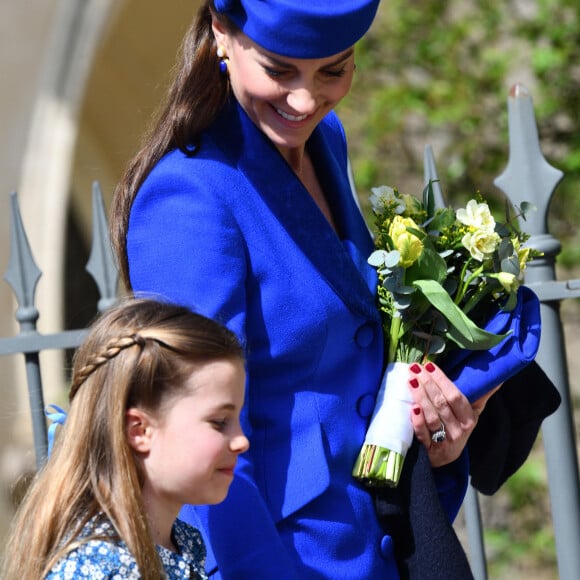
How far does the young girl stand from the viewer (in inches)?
69.9

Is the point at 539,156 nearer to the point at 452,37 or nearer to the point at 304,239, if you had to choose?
the point at 304,239

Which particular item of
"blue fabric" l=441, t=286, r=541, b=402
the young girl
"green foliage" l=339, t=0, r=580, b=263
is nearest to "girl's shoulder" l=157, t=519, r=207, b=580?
the young girl

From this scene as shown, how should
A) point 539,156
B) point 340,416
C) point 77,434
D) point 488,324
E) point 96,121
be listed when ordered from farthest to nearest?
point 96,121, point 539,156, point 488,324, point 340,416, point 77,434

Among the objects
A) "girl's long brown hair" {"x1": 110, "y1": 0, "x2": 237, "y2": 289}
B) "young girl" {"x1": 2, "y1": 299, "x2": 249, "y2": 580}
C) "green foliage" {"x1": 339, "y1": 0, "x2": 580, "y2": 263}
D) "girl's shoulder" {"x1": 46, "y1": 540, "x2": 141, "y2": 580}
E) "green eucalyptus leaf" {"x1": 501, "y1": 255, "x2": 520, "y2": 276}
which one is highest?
"green foliage" {"x1": 339, "y1": 0, "x2": 580, "y2": 263}

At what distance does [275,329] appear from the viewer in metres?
1.94

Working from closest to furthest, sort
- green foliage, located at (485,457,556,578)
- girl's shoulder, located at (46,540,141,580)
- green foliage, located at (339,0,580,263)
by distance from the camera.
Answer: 1. girl's shoulder, located at (46,540,141,580)
2. green foliage, located at (485,457,556,578)
3. green foliage, located at (339,0,580,263)

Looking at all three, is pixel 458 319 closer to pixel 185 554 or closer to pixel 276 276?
pixel 276 276

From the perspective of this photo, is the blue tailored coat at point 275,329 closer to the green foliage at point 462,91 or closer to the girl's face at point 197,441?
the girl's face at point 197,441

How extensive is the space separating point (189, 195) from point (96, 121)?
5.80 m

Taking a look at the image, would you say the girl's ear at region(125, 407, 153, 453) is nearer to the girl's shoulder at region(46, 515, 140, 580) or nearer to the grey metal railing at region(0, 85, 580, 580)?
the girl's shoulder at region(46, 515, 140, 580)

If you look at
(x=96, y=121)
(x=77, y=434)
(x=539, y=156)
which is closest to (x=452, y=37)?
(x=539, y=156)

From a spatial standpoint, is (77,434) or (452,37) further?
(452,37)

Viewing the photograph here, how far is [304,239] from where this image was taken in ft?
6.67

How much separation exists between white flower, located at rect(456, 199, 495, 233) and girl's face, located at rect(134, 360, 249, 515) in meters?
0.58
